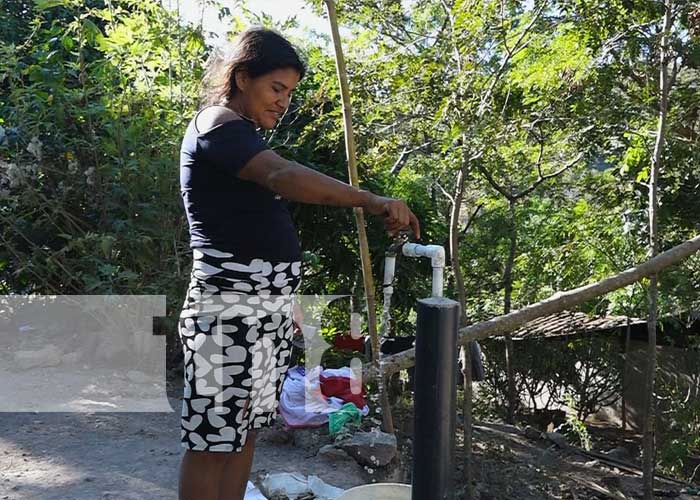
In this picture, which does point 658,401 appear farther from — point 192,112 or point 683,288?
point 192,112

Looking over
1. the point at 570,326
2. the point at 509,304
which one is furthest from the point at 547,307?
the point at 570,326

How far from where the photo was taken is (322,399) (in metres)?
3.54

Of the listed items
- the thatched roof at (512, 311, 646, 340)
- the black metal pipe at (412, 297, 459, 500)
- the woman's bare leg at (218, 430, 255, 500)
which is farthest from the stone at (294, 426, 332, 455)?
the thatched roof at (512, 311, 646, 340)

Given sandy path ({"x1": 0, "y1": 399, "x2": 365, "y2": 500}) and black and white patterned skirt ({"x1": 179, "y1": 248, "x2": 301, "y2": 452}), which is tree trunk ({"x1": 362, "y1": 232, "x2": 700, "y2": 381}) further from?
black and white patterned skirt ({"x1": 179, "y1": 248, "x2": 301, "y2": 452})

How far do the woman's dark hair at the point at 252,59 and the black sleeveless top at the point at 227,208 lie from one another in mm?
151

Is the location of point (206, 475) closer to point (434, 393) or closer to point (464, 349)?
point (434, 393)

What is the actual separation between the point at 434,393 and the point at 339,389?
94.0 inches

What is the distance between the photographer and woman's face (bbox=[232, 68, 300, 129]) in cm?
164

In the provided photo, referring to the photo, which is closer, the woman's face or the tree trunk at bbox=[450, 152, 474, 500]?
the woman's face

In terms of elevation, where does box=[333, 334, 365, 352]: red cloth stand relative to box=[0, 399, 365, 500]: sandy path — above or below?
above

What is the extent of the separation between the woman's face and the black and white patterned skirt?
0.35m

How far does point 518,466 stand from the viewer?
4.72 metres

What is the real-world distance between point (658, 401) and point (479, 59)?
3.62 m

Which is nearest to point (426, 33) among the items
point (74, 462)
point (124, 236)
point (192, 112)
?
point (192, 112)
